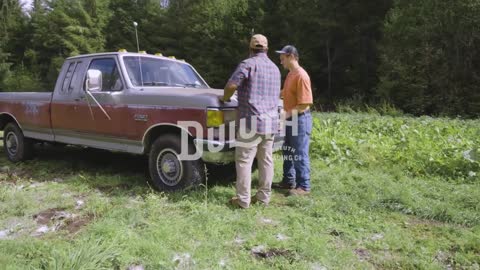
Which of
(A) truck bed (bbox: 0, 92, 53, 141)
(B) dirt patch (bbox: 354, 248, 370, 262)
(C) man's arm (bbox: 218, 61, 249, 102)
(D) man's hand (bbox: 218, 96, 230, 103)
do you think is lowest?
(B) dirt patch (bbox: 354, 248, 370, 262)

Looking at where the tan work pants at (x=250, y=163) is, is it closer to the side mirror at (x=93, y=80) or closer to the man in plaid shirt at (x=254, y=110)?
the man in plaid shirt at (x=254, y=110)

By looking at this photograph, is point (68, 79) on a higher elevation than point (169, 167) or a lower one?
higher

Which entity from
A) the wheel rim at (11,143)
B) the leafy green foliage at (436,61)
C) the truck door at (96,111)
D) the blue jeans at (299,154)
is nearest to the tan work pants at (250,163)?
the blue jeans at (299,154)

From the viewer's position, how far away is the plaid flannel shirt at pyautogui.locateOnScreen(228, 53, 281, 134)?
4746 mm

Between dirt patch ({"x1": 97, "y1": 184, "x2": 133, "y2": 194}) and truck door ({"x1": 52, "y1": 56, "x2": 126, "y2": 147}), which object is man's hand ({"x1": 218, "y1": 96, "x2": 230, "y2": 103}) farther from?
dirt patch ({"x1": 97, "y1": 184, "x2": 133, "y2": 194})

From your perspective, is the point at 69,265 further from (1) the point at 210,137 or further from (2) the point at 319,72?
(2) the point at 319,72

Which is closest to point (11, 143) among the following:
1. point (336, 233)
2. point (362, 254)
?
point (336, 233)

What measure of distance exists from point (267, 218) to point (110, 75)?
318cm

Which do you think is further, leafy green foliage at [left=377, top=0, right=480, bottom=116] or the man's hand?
leafy green foliage at [left=377, top=0, right=480, bottom=116]

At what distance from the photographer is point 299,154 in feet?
18.6

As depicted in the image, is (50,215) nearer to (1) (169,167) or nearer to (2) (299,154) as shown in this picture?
(1) (169,167)

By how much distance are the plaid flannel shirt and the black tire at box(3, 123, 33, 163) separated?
4.92 metres

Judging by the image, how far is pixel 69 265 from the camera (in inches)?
126

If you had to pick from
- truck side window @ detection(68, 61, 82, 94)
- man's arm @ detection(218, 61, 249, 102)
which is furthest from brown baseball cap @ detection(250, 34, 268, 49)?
truck side window @ detection(68, 61, 82, 94)
